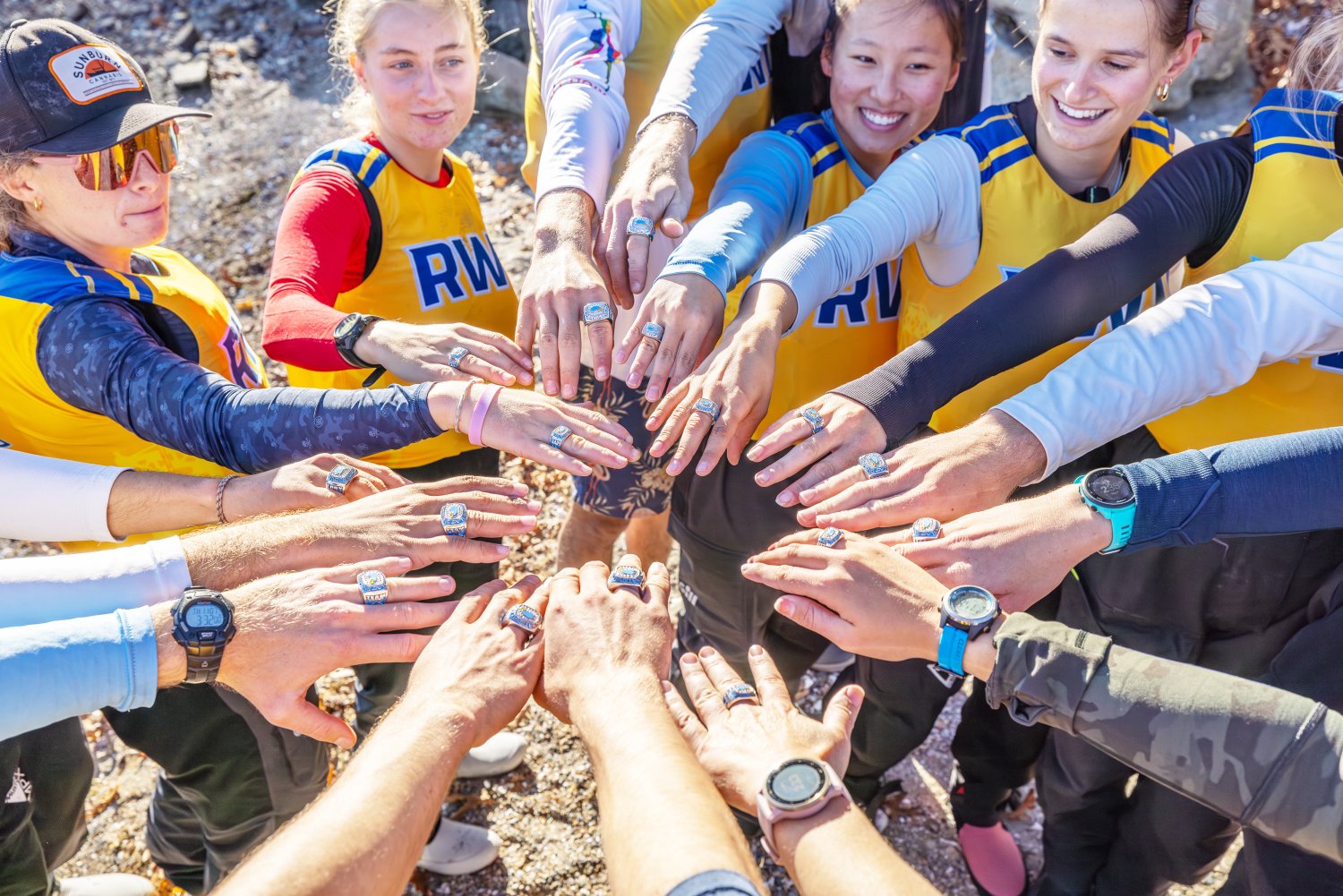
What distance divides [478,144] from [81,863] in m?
5.04

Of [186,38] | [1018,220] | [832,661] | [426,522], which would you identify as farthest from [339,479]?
[186,38]

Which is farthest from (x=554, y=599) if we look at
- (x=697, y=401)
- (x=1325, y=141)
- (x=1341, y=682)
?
(x=1325, y=141)

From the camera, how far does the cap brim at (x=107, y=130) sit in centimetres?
243

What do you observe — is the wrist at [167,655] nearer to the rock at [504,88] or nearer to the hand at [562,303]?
the hand at [562,303]

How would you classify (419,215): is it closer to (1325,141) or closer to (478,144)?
(1325,141)

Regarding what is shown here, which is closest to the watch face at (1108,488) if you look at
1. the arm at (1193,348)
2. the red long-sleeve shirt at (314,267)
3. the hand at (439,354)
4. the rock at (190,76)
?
the arm at (1193,348)

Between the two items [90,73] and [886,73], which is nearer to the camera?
[90,73]

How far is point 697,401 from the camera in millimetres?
2377

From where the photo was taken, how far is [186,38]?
24.7 ft

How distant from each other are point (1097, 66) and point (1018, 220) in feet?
1.36

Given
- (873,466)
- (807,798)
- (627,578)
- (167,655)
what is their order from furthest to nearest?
1. (627,578)
2. (873,466)
3. (167,655)
4. (807,798)

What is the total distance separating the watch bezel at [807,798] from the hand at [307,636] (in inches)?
34.0

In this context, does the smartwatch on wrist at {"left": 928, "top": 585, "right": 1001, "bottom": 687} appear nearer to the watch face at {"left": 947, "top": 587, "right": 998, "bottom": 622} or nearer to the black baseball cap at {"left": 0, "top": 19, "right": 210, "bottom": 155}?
the watch face at {"left": 947, "top": 587, "right": 998, "bottom": 622}

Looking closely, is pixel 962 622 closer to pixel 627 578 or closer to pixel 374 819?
pixel 627 578
